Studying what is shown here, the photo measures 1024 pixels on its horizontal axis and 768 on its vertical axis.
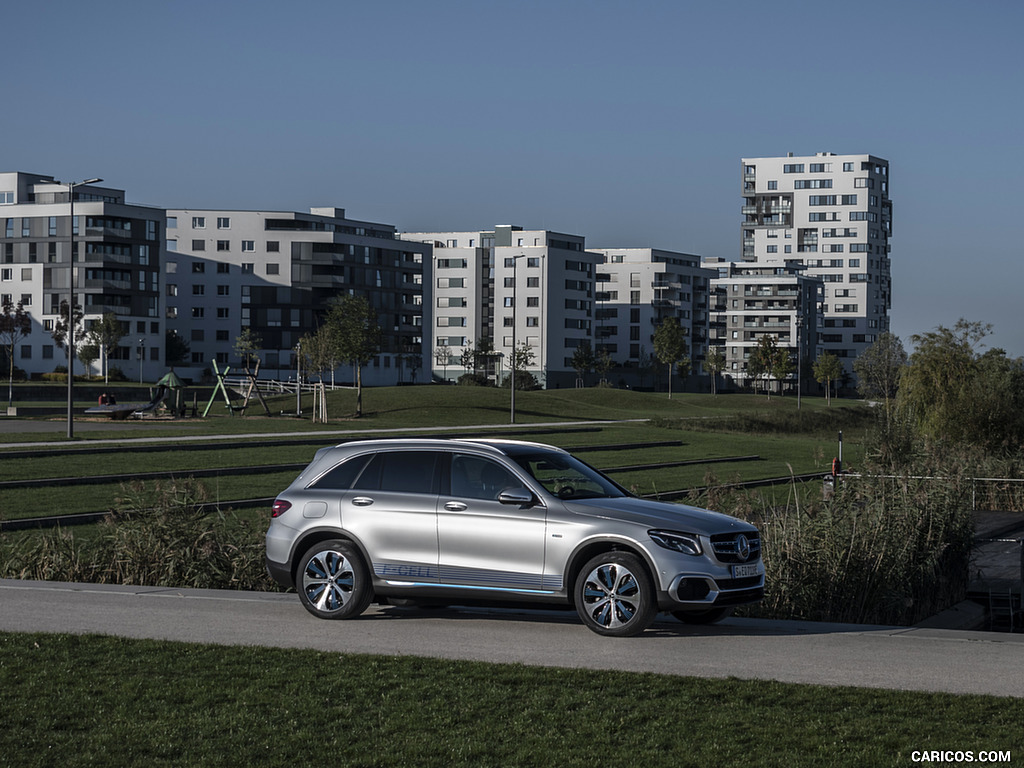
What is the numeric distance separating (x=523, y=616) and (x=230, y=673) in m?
3.57

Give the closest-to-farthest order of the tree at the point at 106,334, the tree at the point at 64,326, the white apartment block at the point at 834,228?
1. the tree at the point at 106,334
2. the tree at the point at 64,326
3. the white apartment block at the point at 834,228

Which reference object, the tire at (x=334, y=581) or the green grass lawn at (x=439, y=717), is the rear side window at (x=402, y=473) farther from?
the green grass lawn at (x=439, y=717)

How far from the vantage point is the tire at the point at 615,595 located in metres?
10.4

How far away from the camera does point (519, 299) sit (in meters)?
143

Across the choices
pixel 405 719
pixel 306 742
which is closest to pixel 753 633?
pixel 405 719

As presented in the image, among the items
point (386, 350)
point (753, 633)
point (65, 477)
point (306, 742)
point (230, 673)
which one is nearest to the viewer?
point (306, 742)

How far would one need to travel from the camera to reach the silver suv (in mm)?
10453

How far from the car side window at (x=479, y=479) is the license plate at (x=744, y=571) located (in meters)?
1.99

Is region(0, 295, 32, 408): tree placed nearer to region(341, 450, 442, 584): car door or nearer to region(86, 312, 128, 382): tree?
region(86, 312, 128, 382): tree

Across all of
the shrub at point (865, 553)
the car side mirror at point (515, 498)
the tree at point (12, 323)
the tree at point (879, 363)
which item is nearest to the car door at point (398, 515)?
the car side mirror at point (515, 498)

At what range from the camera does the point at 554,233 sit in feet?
478

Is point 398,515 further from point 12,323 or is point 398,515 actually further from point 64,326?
point 64,326

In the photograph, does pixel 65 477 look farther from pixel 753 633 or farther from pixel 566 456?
pixel 753 633

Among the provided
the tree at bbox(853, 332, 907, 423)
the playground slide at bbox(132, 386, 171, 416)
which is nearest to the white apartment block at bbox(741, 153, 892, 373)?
the tree at bbox(853, 332, 907, 423)
